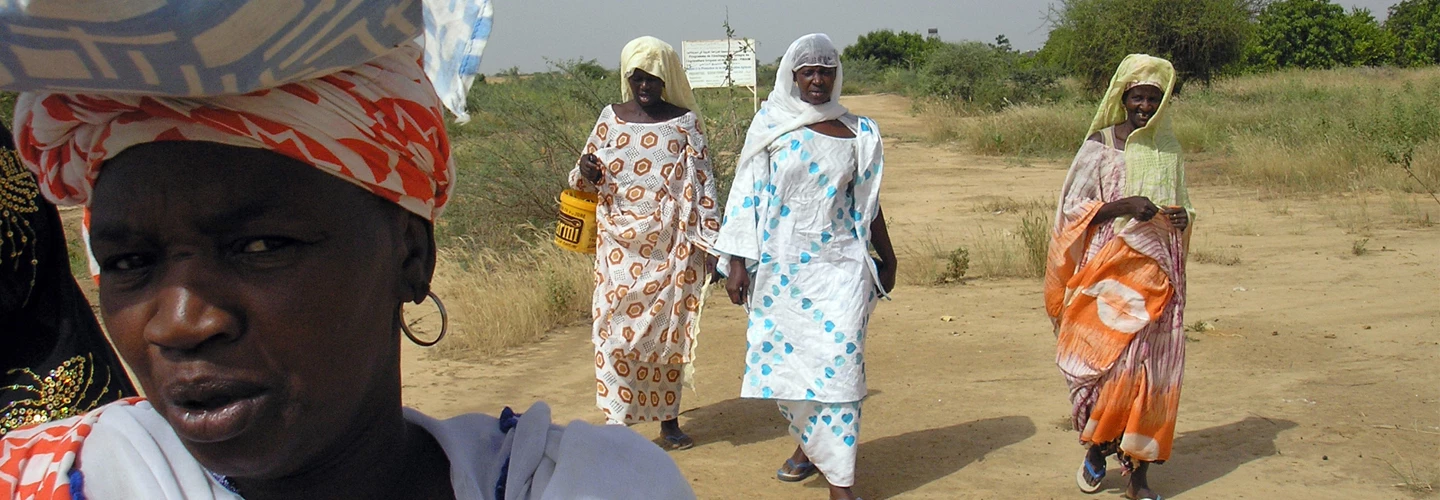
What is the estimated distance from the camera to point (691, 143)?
572cm

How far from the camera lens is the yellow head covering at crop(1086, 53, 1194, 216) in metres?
4.88

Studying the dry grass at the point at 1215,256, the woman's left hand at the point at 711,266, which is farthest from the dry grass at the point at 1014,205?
the woman's left hand at the point at 711,266

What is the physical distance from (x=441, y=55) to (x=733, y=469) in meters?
4.22

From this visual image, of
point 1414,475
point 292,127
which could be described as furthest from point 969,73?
point 292,127

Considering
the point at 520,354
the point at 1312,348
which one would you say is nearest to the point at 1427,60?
the point at 1312,348

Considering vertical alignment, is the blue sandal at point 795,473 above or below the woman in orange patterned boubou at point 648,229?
below

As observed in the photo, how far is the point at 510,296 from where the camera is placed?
795 centimetres

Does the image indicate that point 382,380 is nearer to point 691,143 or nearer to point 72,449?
point 72,449

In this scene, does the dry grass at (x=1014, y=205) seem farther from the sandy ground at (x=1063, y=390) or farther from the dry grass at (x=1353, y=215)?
the sandy ground at (x=1063, y=390)

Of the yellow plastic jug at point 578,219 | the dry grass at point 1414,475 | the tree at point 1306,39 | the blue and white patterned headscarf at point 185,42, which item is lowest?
the dry grass at point 1414,475

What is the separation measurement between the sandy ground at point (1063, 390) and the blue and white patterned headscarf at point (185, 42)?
426 cm

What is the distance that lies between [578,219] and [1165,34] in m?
24.0

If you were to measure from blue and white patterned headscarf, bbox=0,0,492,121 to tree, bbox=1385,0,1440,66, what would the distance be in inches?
1687

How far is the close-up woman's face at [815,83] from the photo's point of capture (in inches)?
199
